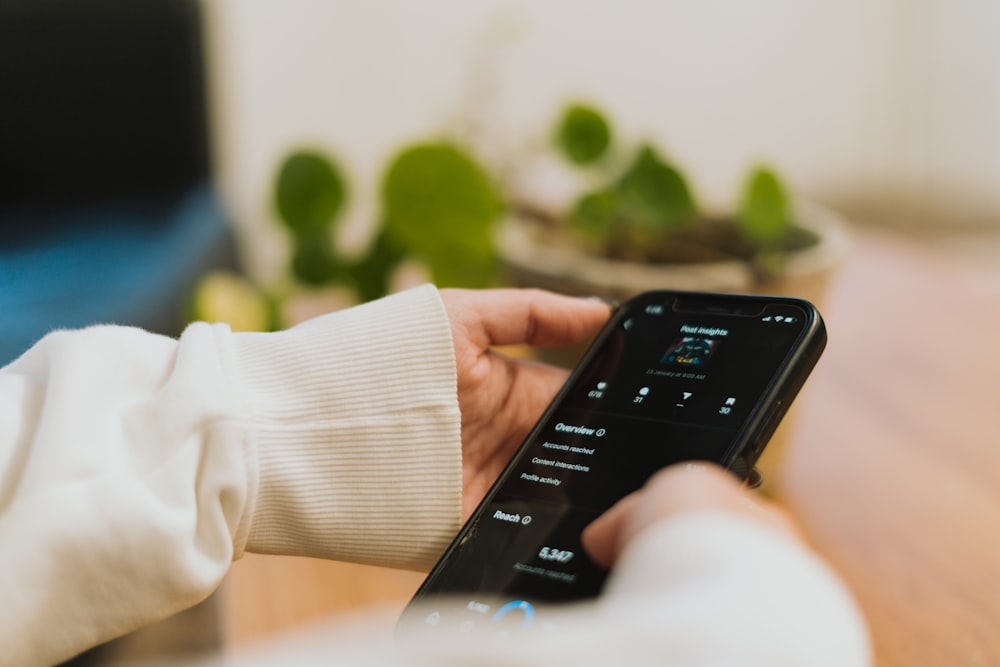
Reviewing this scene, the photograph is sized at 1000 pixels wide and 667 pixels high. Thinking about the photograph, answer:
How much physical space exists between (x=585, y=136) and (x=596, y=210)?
54mm

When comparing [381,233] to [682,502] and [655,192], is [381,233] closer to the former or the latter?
[655,192]

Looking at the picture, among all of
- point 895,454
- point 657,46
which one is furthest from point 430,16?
point 895,454

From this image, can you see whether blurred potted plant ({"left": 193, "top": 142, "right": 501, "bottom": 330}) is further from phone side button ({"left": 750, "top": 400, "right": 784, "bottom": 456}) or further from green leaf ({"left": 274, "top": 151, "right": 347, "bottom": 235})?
phone side button ({"left": 750, "top": 400, "right": 784, "bottom": 456})

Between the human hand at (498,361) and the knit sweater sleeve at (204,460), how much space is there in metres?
0.03

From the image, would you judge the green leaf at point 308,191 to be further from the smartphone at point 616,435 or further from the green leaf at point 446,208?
the smartphone at point 616,435

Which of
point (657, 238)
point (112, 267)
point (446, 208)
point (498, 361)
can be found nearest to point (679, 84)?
point (112, 267)

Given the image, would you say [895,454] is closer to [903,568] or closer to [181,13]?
[903,568]

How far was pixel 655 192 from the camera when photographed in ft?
1.97

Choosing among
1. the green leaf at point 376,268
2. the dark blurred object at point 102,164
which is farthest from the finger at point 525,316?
the dark blurred object at point 102,164

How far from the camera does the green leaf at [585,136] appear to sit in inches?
25.5

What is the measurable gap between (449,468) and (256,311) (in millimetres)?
318

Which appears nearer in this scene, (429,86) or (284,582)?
(284,582)

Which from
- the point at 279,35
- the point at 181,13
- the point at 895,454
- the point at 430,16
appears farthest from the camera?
the point at 430,16

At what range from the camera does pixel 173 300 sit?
1019 mm
